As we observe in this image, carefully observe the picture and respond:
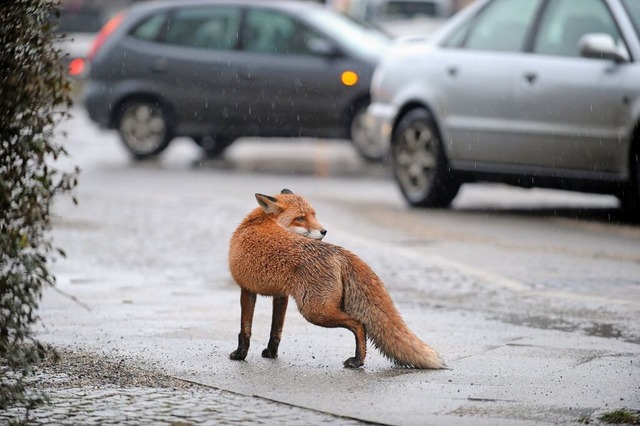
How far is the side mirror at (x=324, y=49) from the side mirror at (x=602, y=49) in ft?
22.0

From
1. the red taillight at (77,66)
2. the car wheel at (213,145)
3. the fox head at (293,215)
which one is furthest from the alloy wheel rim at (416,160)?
the red taillight at (77,66)

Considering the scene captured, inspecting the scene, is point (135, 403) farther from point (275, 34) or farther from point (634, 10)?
point (275, 34)

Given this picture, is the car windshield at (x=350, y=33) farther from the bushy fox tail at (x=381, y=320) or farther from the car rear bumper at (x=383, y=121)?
the bushy fox tail at (x=381, y=320)

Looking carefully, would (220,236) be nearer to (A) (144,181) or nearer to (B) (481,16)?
(B) (481,16)

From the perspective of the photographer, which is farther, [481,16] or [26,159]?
[481,16]

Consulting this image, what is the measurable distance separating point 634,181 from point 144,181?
21.5 ft

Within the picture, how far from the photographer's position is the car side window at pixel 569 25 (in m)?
12.2

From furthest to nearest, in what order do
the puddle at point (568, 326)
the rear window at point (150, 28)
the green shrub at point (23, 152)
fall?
1. the rear window at point (150, 28)
2. the puddle at point (568, 326)
3. the green shrub at point (23, 152)

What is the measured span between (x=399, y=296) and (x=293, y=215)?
2321 millimetres

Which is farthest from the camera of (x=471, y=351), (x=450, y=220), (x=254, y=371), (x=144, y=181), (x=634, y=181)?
(x=144, y=181)

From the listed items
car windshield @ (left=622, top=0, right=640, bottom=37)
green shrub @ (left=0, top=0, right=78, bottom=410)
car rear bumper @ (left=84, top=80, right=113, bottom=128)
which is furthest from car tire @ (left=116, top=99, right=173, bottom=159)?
green shrub @ (left=0, top=0, right=78, bottom=410)

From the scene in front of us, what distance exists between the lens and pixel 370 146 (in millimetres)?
18516

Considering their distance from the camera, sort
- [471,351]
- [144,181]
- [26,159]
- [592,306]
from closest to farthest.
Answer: [26,159] → [471,351] → [592,306] → [144,181]

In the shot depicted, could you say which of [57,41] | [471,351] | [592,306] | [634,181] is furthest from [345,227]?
[57,41]
